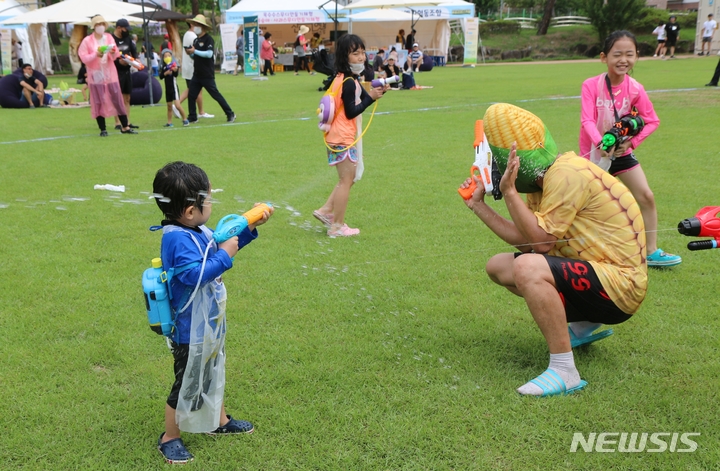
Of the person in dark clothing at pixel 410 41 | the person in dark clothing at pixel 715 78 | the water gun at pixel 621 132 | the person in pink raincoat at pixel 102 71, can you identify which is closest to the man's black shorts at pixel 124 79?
the person in pink raincoat at pixel 102 71

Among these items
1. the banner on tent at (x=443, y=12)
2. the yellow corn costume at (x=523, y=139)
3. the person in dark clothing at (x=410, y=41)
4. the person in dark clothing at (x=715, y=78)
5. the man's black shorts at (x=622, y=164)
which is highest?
the banner on tent at (x=443, y=12)

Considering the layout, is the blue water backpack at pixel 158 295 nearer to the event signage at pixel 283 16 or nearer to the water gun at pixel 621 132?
the water gun at pixel 621 132

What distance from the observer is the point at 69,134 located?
11812 millimetres

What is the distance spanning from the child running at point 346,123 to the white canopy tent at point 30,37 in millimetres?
24590

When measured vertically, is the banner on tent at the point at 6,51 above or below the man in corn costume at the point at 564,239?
above

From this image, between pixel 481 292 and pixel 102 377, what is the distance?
2.54m

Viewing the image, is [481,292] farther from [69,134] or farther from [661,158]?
[69,134]

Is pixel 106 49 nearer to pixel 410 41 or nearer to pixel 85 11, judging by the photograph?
pixel 85 11

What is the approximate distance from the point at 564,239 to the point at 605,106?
6.78 feet

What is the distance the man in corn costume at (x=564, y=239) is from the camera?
3023mm

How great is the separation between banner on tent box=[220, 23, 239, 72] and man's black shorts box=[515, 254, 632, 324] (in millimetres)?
28189

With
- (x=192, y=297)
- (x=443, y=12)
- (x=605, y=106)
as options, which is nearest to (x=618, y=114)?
(x=605, y=106)

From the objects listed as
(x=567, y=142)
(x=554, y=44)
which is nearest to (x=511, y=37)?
(x=554, y=44)

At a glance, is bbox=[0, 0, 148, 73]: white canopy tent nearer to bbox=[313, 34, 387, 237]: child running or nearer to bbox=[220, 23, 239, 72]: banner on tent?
bbox=[220, 23, 239, 72]: banner on tent
